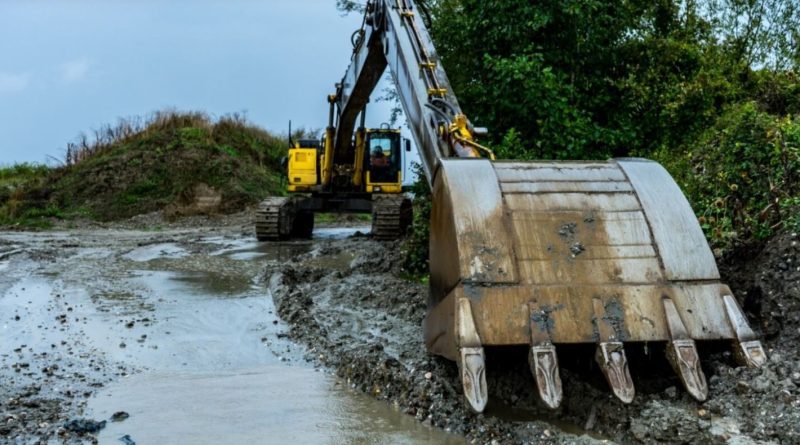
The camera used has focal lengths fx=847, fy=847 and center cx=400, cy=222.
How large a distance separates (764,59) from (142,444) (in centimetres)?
1109

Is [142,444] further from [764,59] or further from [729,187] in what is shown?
[764,59]

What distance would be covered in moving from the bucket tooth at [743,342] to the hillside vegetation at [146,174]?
68.8 feet

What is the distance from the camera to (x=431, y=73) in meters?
6.61

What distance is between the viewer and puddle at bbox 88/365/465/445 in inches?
160

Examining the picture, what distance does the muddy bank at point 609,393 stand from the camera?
3635 millimetres

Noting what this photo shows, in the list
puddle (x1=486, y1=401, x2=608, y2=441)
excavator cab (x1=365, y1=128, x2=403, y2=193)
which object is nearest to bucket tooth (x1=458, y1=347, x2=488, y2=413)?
puddle (x1=486, y1=401, x2=608, y2=441)

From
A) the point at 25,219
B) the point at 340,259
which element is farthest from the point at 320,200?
the point at 25,219

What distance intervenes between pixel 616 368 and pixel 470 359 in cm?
67

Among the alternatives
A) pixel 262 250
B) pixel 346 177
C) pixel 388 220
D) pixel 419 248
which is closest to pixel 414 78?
pixel 419 248

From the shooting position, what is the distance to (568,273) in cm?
421

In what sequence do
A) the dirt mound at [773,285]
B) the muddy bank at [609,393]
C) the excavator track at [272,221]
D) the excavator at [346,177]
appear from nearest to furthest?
the muddy bank at [609,393] → the dirt mound at [773,285] → the excavator track at [272,221] → the excavator at [346,177]

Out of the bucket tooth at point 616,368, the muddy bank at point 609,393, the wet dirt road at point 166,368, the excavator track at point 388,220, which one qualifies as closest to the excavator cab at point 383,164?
the excavator track at point 388,220

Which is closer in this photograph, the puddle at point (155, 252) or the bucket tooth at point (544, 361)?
the bucket tooth at point (544, 361)

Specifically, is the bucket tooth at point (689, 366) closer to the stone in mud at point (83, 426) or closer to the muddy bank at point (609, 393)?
the muddy bank at point (609, 393)
